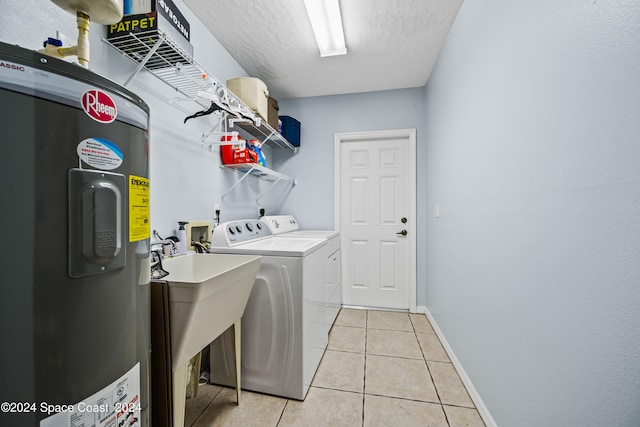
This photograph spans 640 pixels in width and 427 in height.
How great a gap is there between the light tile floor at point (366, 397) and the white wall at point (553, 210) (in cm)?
22

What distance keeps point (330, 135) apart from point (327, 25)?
1.30 metres

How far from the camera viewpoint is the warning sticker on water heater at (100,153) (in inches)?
22.9

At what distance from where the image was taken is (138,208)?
2.33 ft

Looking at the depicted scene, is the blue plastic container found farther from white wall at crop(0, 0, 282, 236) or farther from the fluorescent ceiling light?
the fluorescent ceiling light

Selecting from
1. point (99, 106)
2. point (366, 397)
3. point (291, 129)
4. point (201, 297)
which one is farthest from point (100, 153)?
point (291, 129)

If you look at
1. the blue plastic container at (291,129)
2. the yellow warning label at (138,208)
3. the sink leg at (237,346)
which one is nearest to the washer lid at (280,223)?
the blue plastic container at (291,129)

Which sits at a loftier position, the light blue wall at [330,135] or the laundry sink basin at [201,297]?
the light blue wall at [330,135]

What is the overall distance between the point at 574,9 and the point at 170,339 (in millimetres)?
1777

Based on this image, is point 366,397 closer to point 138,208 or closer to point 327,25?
point 138,208

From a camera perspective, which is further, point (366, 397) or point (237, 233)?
point (237, 233)

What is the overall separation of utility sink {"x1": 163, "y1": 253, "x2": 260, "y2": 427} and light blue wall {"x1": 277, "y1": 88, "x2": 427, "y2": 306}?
1.94 metres

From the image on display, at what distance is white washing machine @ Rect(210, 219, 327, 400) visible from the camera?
154 centimetres

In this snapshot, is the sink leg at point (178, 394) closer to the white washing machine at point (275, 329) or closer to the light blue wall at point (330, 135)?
the white washing machine at point (275, 329)

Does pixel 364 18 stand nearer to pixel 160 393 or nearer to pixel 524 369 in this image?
pixel 524 369
